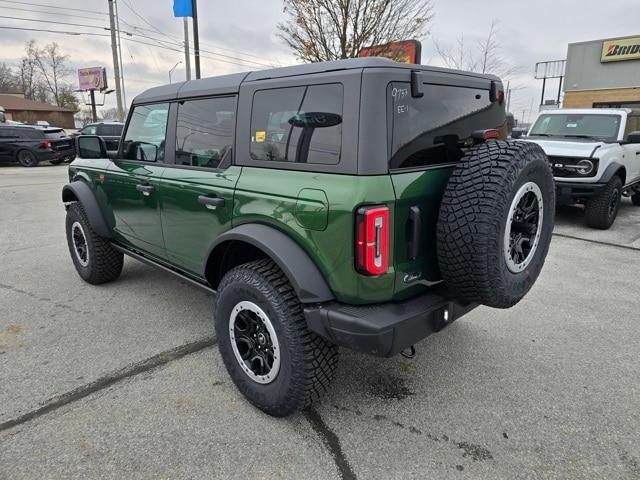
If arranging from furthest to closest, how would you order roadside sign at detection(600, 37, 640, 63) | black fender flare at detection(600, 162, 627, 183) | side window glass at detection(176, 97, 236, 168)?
1. roadside sign at detection(600, 37, 640, 63)
2. black fender flare at detection(600, 162, 627, 183)
3. side window glass at detection(176, 97, 236, 168)

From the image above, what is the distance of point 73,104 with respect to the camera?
70.5 meters

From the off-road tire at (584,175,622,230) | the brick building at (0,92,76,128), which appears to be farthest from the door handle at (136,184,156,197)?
the brick building at (0,92,76,128)

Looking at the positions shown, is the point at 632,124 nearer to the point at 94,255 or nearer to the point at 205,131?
the point at 205,131

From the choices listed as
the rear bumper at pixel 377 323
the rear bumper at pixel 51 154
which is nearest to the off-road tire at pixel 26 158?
the rear bumper at pixel 51 154

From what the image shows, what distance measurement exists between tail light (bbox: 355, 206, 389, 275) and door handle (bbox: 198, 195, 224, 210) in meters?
1.00

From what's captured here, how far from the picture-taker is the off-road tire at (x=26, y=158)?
16875 millimetres

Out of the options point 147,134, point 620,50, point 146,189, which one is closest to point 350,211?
point 146,189

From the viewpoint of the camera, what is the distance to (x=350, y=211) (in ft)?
6.43

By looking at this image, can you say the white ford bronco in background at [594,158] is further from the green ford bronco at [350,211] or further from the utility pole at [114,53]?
the utility pole at [114,53]

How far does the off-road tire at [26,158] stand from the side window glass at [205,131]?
1713 cm

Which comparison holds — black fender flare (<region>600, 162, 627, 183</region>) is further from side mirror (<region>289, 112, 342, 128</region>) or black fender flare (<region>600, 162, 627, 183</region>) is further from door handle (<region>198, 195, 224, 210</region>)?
door handle (<region>198, 195, 224, 210</region>)

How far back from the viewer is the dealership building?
2130 cm

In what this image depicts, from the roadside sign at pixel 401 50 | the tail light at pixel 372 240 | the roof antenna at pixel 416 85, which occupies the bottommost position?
the tail light at pixel 372 240

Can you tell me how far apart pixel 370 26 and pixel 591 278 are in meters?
9.71
